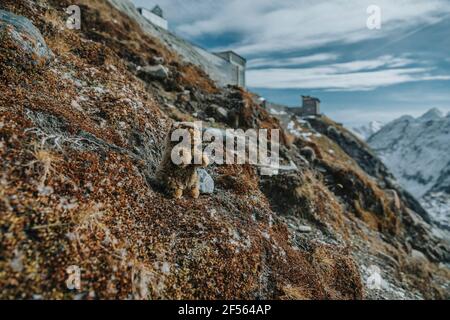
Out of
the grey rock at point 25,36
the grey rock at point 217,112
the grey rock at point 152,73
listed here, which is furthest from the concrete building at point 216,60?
the grey rock at point 25,36

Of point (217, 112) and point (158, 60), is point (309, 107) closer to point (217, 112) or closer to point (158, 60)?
point (158, 60)

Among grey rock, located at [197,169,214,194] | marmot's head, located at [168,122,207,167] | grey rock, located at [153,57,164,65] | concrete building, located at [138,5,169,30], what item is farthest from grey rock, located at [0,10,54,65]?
concrete building, located at [138,5,169,30]

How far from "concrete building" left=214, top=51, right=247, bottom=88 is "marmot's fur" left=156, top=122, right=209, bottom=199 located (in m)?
67.0

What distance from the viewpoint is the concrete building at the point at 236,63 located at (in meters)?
75.9

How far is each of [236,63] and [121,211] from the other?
7560cm

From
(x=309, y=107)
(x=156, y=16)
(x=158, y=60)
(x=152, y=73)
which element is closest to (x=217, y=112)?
(x=152, y=73)

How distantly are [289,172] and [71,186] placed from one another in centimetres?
1124

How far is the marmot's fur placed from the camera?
356 inches

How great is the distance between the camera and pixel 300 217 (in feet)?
49.0

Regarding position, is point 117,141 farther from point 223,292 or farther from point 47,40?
point 47,40

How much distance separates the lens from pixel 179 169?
9.32 meters

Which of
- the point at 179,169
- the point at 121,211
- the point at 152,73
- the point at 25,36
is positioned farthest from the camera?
the point at 152,73

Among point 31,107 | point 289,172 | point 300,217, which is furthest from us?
point 289,172
